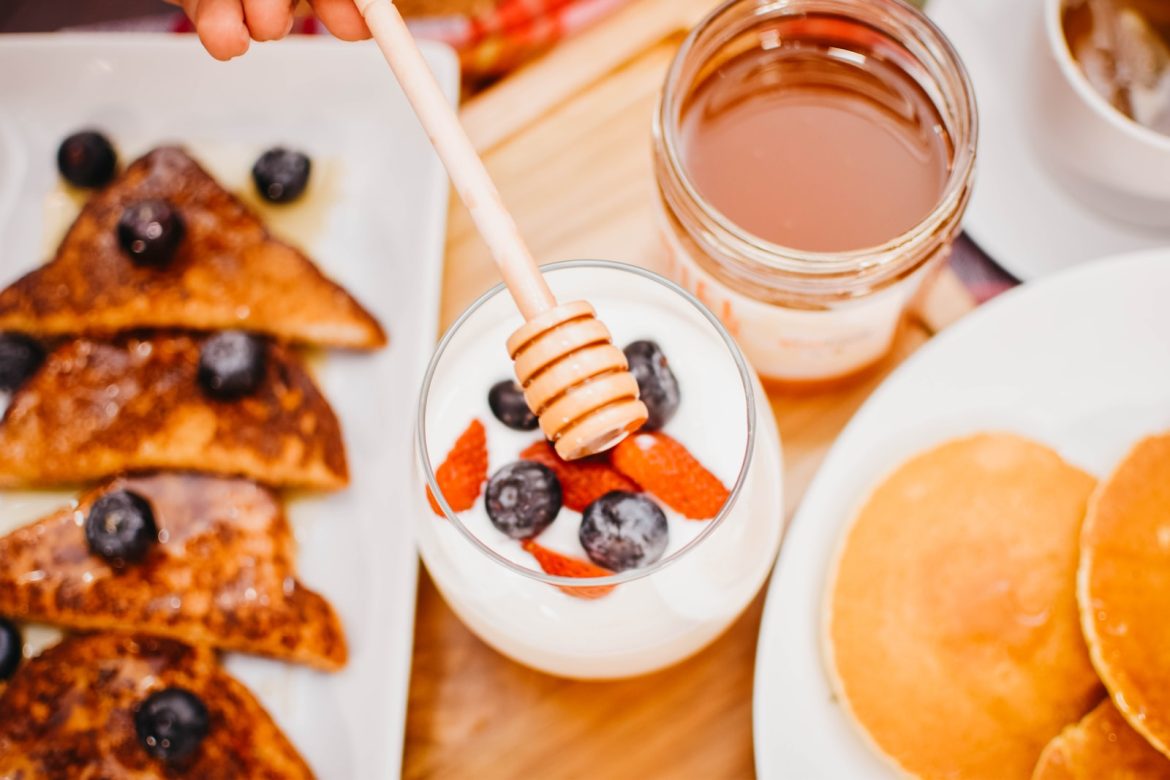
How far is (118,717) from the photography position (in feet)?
3.68

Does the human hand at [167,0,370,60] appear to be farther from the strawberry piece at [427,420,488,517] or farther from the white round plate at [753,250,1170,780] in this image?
the white round plate at [753,250,1170,780]

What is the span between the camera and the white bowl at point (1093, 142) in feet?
3.47

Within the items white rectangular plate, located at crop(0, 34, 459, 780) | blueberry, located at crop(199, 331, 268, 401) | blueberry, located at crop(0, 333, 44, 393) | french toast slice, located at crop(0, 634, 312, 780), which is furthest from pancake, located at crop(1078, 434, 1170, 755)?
blueberry, located at crop(0, 333, 44, 393)

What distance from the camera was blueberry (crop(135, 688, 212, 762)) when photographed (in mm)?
1077

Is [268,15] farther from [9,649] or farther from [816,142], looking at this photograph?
[9,649]

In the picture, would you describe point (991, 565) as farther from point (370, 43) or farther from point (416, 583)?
point (370, 43)

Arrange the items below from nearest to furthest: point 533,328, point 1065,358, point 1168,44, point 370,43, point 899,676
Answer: point 533,328 → point 899,676 → point 1065,358 → point 1168,44 → point 370,43

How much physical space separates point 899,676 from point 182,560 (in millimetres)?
774

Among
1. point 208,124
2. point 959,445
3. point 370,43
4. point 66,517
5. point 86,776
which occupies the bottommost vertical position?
point 86,776

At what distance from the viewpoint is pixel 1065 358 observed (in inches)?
43.3

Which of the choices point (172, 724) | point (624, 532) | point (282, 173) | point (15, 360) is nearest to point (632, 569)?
point (624, 532)

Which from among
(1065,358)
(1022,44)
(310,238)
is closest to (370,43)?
(310,238)

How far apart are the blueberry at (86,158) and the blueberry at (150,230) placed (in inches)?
3.9

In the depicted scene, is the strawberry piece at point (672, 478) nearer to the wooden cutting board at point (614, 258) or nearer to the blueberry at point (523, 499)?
the blueberry at point (523, 499)
